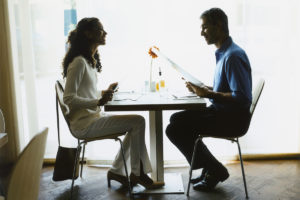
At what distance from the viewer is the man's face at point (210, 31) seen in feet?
8.56

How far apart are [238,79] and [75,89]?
3.40ft

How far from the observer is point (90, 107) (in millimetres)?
2430

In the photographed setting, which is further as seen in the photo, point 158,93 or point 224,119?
point 158,93

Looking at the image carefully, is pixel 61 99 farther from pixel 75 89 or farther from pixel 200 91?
pixel 200 91

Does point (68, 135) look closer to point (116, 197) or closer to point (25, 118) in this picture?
point (25, 118)

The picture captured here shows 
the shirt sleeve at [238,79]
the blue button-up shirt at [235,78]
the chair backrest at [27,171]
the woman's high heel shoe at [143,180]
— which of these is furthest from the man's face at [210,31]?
the chair backrest at [27,171]

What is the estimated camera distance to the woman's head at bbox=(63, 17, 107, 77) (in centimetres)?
254

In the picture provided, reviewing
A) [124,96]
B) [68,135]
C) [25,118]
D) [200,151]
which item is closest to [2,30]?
[25,118]

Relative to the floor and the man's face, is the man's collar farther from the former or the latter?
the floor

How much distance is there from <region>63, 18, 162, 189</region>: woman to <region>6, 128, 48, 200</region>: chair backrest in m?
1.18

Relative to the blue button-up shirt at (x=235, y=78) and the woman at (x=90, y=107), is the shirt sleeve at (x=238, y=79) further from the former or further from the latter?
the woman at (x=90, y=107)

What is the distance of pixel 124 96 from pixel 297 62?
5.18 feet

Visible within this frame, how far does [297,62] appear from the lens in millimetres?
3230

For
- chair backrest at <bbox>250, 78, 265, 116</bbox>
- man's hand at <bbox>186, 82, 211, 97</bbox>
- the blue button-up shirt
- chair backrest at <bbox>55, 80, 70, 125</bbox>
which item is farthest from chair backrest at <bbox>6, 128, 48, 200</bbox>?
chair backrest at <bbox>250, 78, 265, 116</bbox>
